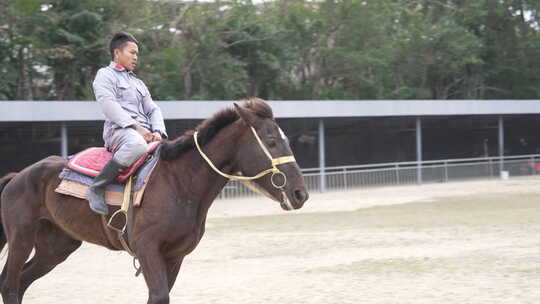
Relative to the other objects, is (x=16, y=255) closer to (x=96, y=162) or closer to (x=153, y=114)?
(x=96, y=162)

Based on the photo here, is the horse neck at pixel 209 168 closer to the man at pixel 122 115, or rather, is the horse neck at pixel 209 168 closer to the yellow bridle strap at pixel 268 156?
the yellow bridle strap at pixel 268 156

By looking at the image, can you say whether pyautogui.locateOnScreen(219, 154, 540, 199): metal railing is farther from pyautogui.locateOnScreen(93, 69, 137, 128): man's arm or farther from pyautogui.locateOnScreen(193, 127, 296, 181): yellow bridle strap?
pyautogui.locateOnScreen(193, 127, 296, 181): yellow bridle strap

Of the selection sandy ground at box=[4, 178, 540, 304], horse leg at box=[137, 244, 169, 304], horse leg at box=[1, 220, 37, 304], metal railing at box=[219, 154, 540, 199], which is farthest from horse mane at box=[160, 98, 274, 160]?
metal railing at box=[219, 154, 540, 199]

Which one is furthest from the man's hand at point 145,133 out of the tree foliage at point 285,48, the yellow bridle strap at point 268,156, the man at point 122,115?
the tree foliage at point 285,48

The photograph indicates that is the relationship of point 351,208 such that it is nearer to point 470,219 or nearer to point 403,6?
point 470,219

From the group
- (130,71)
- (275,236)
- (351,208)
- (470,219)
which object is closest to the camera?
(130,71)

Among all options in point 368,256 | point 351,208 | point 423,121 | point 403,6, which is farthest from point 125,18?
point 368,256

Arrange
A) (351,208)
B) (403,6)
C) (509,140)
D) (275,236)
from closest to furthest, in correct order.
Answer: (275,236) < (351,208) < (509,140) < (403,6)

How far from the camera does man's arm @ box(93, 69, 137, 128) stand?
538 cm

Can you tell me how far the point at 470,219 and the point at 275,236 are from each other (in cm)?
463

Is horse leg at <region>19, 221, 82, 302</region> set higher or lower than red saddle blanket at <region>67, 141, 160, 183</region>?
lower

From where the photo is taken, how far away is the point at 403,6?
43.7 meters

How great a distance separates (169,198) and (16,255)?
1.59 m

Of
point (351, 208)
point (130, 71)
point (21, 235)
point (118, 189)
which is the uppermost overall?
point (130, 71)
